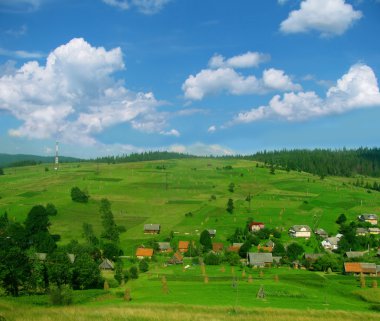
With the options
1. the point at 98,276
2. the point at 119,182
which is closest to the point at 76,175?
the point at 119,182

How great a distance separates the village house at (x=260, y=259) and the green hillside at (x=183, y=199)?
63.9 feet

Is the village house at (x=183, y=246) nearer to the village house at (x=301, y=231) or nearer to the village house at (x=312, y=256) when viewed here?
the village house at (x=312, y=256)

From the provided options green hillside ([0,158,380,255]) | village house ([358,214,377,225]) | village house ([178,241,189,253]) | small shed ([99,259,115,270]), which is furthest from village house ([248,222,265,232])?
small shed ([99,259,115,270])

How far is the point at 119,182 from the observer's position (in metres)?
159

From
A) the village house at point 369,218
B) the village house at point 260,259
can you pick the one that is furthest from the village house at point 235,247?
the village house at point 369,218

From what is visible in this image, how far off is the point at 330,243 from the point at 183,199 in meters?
54.2

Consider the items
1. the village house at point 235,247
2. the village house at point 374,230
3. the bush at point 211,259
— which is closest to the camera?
the bush at point 211,259

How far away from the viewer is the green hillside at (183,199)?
10444cm

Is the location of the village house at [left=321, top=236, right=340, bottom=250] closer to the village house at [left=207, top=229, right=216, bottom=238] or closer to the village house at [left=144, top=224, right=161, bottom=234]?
the village house at [left=207, top=229, right=216, bottom=238]

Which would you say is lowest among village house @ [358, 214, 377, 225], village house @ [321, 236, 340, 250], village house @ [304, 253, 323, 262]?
village house @ [304, 253, 323, 262]

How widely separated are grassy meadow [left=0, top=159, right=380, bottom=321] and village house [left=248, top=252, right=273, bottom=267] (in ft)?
10.1

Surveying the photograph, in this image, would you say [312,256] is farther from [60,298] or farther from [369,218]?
[60,298]

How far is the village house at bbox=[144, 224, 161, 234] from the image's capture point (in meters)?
102

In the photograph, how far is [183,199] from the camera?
136 m
